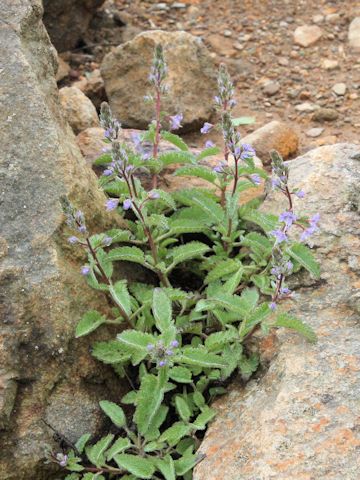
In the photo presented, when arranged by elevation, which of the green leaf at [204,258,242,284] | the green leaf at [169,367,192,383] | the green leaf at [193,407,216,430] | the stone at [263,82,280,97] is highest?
the green leaf at [204,258,242,284]

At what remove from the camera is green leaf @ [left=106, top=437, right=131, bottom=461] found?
3906mm

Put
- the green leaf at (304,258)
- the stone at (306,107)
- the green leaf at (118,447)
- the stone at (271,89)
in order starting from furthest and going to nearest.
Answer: the stone at (271,89), the stone at (306,107), the green leaf at (304,258), the green leaf at (118,447)

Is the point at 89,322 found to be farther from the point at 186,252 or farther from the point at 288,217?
the point at 288,217

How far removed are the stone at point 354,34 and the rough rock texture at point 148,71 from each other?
209cm

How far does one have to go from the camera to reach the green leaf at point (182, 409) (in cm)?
405

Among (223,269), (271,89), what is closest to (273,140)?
(271,89)

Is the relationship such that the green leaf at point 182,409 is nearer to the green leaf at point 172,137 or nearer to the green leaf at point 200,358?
the green leaf at point 200,358

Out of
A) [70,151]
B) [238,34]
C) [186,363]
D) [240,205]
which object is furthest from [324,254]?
[238,34]

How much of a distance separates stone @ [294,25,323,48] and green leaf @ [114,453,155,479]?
6.30 meters

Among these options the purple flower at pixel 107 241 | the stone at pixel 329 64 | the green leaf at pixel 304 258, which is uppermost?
the purple flower at pixel 107 241

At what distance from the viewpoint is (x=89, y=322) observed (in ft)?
13.7

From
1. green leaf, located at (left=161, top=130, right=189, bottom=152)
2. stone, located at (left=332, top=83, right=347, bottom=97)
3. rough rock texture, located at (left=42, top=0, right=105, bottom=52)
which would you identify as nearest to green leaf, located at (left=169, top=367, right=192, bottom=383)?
green leaf, located at (left=161, top=130, right=189, bottom=152)

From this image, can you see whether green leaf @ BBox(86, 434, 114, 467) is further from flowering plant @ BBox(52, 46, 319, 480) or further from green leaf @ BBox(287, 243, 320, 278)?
green leaf @ BBox(287, 243, 320, 278)

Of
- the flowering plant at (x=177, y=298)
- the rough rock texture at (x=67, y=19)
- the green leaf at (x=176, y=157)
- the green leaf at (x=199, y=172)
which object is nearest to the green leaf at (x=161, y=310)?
the flowering plant at (x=177, y=298)
